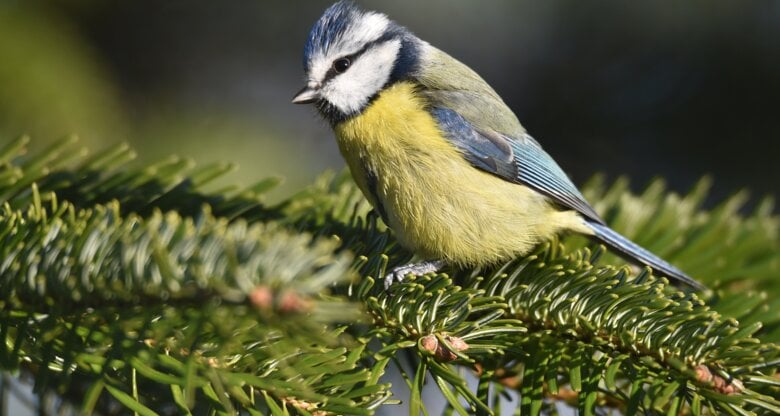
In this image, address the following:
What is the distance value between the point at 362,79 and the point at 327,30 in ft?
0.39

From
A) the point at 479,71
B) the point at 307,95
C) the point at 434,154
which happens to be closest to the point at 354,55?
the point at 307,95

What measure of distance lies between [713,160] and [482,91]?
0.62 m

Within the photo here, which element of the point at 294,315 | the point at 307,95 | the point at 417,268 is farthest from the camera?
the point at 307,95

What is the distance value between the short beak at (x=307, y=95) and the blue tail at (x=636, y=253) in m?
0.56

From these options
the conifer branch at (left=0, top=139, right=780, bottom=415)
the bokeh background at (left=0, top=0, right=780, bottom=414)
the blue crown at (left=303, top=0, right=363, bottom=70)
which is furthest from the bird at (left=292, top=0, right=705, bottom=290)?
the bokeh background at (left=0, top=0, right=780, bottom=414)

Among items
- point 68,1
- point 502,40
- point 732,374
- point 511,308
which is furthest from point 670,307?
point 68,1

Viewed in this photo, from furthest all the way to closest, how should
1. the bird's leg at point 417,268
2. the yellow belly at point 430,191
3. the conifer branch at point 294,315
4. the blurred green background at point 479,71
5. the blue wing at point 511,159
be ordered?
1. the blurred green background at point 479,71
2. the blue wing at point 511,159
3. the yellow belly at point 430,191
4. the bird's leg at point 417,268
5. the conifer branch at point 294,315

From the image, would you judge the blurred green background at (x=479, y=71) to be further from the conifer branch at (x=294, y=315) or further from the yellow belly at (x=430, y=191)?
the conifer branch at (x=294, y=315)

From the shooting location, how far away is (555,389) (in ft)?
2.63

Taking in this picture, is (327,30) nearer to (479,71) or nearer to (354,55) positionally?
(354,55)

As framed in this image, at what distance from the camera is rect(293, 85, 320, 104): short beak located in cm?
145

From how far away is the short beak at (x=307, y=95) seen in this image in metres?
1.45

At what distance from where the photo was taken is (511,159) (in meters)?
1.49

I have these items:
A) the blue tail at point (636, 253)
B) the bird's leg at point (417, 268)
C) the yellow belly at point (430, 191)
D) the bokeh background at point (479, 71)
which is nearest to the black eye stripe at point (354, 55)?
the yellow belly at point (430, 191)
